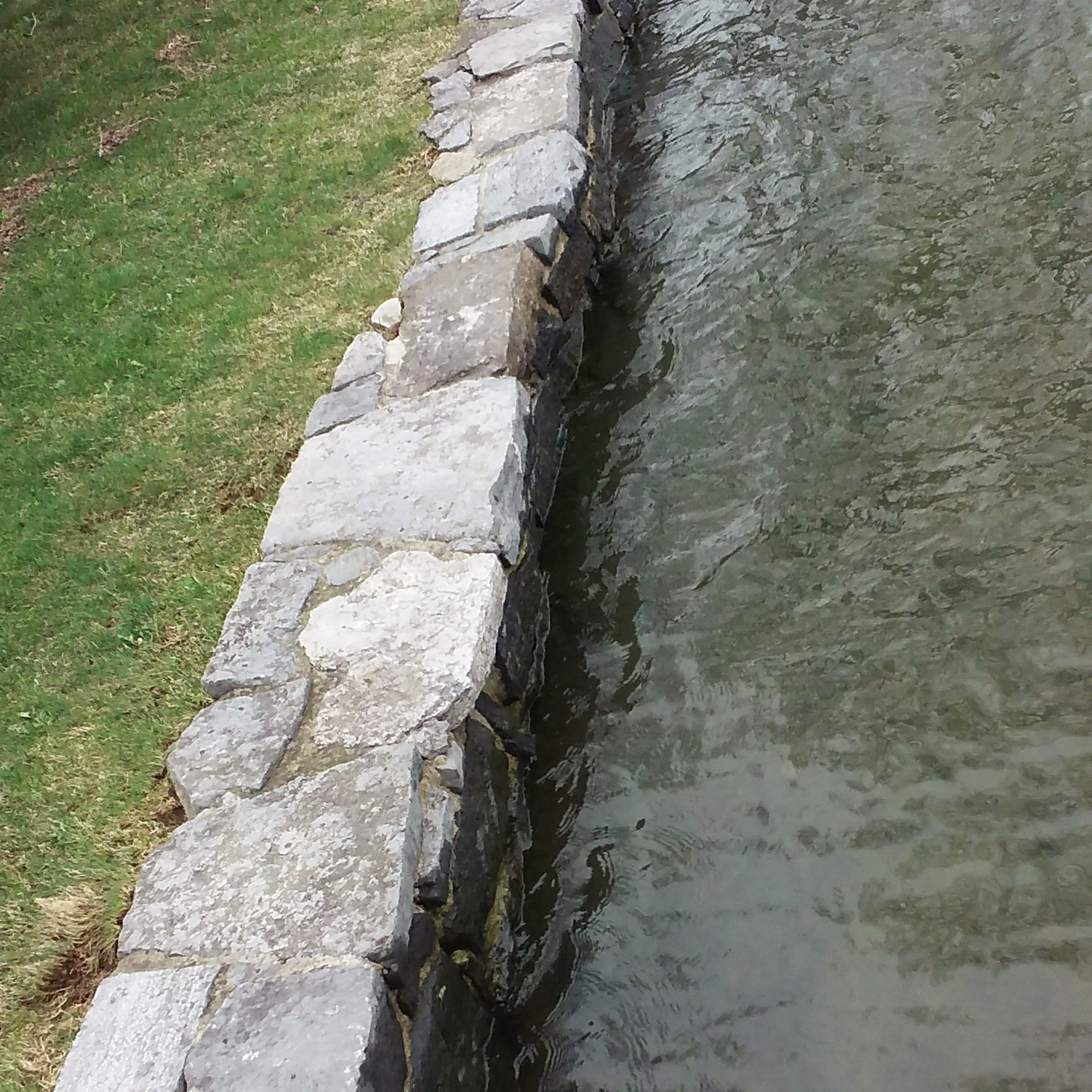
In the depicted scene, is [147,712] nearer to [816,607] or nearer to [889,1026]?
[816,607]

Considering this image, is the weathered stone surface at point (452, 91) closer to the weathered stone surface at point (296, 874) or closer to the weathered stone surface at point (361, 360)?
the weathered stone surface at point (361, 360)

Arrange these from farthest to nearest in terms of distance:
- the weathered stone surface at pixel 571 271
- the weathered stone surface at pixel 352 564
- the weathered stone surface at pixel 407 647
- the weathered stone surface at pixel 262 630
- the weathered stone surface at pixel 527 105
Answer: the weathered stone surface at pixel 527 105
the weathered stone surface at pixel 571 271
the weathered stone surface at pixel 352 564
the weathered stone surface at pixel 262 630
the weathered stone surface at pixel 407 647

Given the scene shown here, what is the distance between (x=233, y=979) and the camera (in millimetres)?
2229

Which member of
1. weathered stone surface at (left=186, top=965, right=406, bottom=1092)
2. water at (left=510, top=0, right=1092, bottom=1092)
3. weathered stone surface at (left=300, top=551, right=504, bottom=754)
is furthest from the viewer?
weathered stone surface at (left=300, top=551, right=504, bottom=754)

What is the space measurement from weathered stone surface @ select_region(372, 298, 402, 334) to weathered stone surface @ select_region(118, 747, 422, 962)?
6.86 feet

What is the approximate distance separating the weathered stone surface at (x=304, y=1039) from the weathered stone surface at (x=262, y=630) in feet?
2.98

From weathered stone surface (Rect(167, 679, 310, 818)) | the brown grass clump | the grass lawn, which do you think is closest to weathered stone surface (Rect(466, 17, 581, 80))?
the grass lawn

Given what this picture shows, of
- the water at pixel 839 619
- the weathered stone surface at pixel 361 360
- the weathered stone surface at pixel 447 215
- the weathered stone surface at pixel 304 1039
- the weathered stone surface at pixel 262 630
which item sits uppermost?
the weathered stone surface at pixel 304 1039

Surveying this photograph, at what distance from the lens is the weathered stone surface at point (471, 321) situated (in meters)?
3.68

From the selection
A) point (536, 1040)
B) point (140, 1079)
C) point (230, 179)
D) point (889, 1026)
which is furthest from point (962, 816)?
point (230, 179)

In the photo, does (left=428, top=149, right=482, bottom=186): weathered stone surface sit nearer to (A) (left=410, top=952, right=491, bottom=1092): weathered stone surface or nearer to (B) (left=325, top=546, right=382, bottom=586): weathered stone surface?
(B) (left=325, top=546, right=382, bottom=586): weathered stone surface

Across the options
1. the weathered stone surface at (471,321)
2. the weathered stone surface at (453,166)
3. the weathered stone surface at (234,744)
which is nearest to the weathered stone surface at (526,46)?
the weathered stone surface at (453,166)

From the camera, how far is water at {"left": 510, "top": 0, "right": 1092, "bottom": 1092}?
2.32 meters

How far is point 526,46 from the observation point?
5535 mm
